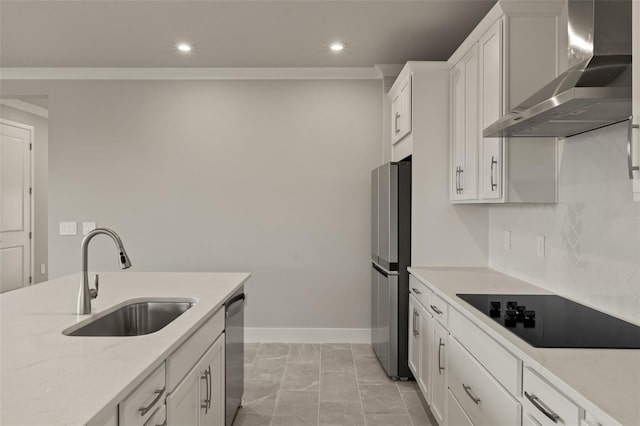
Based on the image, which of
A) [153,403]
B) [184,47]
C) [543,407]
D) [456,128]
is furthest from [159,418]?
[184,47]

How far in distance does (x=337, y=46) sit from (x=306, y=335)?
2.75 m

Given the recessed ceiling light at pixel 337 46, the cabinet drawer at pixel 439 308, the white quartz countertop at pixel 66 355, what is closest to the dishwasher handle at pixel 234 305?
the white quartz countertop at pixel 66 355

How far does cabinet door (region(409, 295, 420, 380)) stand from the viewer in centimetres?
288

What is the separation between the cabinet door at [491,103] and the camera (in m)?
2.35

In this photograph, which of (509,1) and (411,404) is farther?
(411,404)

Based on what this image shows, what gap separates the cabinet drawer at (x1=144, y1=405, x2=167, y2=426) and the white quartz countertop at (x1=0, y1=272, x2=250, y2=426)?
0.18 metres

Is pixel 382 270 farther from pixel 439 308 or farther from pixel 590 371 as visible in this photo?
pixel 590 371

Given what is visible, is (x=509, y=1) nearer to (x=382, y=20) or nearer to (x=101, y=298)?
(x=382, y=20)

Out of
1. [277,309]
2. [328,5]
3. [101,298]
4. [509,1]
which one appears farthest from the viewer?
[277,309]

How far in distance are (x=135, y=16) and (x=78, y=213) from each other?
222cm

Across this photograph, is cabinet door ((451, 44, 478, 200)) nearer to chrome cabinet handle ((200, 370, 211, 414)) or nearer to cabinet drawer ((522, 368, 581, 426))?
cabinet drawer ((522, 368, 581, 426))

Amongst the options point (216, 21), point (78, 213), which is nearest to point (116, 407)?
point (216, 21)

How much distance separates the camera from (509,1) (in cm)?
227

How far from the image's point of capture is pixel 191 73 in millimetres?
4211
